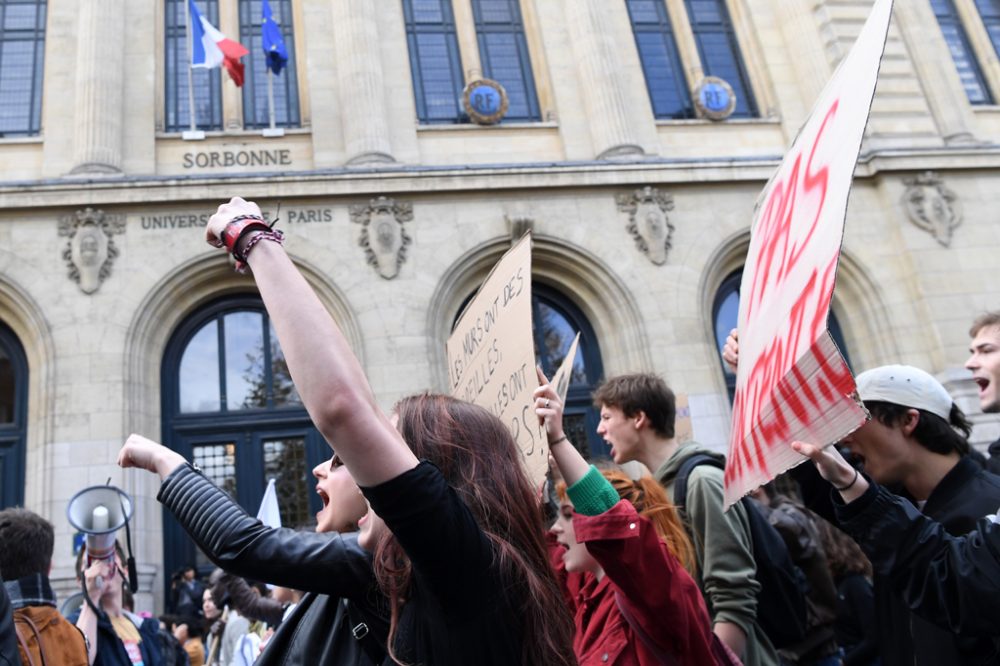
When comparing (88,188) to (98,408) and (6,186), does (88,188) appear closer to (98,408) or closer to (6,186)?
(6,186)

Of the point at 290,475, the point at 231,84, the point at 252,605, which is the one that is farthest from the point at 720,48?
the point at 252,605

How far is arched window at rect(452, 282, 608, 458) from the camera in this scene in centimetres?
1396

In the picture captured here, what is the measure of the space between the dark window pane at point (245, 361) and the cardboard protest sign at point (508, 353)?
10126 millimetres

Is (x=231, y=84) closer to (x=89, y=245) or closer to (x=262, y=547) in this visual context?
(x=89, y=245)

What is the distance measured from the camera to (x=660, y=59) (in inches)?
637

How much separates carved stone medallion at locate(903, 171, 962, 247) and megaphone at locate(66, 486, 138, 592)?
14.2 m

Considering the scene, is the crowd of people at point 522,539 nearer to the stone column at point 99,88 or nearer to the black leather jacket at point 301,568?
the black leather jacket at point 301,568

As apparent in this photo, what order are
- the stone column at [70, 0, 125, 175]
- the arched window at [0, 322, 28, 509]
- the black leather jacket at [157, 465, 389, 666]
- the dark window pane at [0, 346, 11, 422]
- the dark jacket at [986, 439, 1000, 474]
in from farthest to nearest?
the stone column at [70, 0, 125, 175]
the dark window pane at [0, 346, 11, 422]
the arched window at [0, 322, 28, 509]
the dark jacket at [986, 439, 1000, 474]
the black leather jacket at [157, 465, 389, 666]

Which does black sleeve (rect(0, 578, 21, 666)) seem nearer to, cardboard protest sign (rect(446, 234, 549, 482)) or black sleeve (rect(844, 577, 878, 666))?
cardboard protest sign (rect(446, 234, 549, 482))

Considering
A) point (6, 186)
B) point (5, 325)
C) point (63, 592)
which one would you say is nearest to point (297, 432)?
point (63, 592)

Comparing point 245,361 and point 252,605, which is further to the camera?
point 245,361

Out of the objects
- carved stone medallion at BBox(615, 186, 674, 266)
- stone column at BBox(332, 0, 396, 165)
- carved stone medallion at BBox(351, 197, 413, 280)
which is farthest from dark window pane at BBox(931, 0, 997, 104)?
carved stone medallion at BBox(351, 197, 413, 280)

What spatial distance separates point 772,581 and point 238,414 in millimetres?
10722

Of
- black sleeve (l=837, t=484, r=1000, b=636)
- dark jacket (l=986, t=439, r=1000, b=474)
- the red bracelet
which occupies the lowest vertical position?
black sleeve (l=837, t=484, r=1000, b=636)
